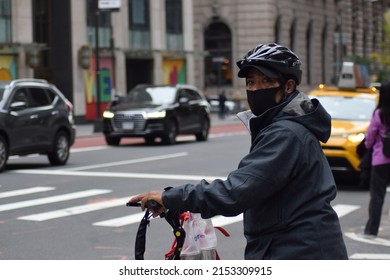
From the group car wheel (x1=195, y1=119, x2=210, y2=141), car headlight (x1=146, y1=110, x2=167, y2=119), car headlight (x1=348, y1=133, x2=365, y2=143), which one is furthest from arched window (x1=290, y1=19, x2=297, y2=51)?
car headlight (x1=348, y1=133, x2=365, y2=143)

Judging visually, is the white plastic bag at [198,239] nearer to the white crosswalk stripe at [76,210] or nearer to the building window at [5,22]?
the white crosswalk stripe at [76,210]

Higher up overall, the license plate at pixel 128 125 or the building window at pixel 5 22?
the building window at pixel 5 22

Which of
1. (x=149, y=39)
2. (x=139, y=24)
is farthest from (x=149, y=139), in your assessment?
(x=149, y=39)

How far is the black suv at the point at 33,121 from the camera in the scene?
16859mm

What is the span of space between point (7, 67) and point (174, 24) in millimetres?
14430

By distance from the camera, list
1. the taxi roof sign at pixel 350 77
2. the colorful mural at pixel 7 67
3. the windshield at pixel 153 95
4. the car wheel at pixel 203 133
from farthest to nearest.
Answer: the colorful mural at pixel 7 67
the car wheel at pixel 203 133
the windshield at pixel 153 95
the taxi roof sign at pixel 350 77

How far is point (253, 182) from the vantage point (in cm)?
331

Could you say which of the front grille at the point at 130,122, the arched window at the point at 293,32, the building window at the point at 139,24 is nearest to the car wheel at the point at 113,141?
the front grille at the point at 130,122

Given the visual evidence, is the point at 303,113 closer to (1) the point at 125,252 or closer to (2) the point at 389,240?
(1) the point at 125,252

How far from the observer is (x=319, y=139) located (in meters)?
3.53

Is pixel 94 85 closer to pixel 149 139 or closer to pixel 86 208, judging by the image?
pixel 149 139

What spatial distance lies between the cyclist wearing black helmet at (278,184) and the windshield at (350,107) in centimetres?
1267

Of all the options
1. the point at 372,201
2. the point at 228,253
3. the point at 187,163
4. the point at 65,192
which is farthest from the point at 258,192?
the point at 187,163
